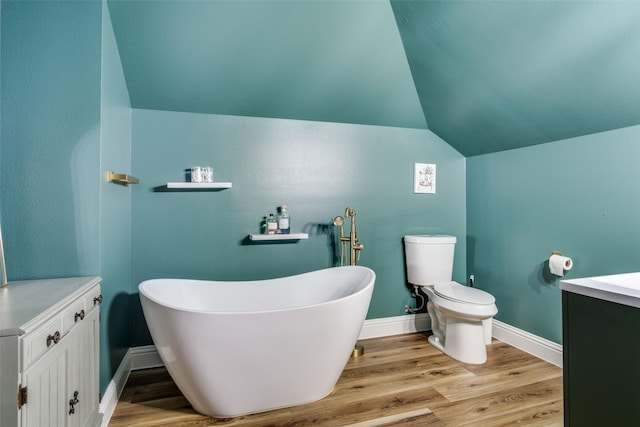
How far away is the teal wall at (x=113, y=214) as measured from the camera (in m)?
1.59

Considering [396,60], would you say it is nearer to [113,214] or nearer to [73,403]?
[113,214]

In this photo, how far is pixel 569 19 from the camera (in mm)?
1512

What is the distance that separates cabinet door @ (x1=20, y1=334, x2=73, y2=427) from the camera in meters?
0.94

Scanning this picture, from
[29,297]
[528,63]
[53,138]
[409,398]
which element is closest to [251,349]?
[29,297]

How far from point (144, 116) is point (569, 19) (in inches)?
98.0

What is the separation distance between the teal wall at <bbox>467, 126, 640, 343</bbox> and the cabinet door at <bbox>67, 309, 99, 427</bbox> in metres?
2.74

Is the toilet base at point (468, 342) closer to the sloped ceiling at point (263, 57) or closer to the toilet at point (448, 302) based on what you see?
the toilet at point (448, 302)

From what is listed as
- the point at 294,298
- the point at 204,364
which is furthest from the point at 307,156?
the point at 204,364

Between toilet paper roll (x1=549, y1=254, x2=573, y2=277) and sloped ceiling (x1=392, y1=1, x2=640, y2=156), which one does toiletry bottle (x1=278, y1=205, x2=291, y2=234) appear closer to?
sloped ceiling (x1=392, y1=1, x2=640, y2=156)

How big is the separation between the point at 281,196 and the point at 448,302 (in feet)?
4.73

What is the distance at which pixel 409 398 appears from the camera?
182cm

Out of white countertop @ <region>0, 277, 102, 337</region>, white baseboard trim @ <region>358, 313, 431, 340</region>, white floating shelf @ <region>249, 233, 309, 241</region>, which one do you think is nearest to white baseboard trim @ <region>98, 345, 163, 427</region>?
white countertop @ <region>0, 277, 102, 337</region>

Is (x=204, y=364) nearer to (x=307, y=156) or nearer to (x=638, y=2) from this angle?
(x=307, y=156)

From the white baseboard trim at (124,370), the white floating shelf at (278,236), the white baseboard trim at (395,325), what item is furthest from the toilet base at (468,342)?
the white baseboard trim at (124,370)
